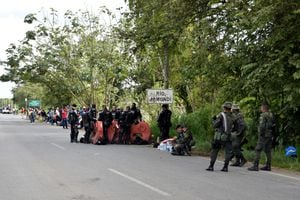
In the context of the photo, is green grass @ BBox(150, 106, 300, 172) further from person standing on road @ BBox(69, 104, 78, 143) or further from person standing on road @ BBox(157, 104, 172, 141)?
person standing on road @ BBox(69, 104, 78, 143)

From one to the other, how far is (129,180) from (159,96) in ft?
42.3

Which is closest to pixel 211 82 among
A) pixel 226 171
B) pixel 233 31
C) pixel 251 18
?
pixel 233 31

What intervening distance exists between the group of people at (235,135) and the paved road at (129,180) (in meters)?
0.51

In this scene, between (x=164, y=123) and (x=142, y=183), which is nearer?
(x=142, y=183)

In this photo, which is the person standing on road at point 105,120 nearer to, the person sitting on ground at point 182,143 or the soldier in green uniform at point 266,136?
the person sitting on ground at point 182,143

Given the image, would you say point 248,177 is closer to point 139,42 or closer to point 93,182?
point 93,182

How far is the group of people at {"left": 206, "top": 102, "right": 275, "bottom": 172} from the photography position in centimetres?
1388

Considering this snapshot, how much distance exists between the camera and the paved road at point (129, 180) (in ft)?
32.2

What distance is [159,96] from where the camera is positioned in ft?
80.1

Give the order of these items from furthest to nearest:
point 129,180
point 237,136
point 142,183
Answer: point 237,136 → point 129,180 → point 142,183

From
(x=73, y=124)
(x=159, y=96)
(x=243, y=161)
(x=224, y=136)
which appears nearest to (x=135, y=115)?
(x=159, y=96)

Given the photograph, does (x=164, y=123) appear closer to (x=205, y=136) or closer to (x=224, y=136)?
(x=205, y=136)

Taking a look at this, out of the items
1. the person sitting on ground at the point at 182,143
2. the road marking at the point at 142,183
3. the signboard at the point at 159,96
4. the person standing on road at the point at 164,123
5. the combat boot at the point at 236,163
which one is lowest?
the road marking at the point at 142,183

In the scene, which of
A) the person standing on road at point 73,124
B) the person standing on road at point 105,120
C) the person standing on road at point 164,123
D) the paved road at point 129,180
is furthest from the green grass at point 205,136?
the person standing on road at point 73,124
